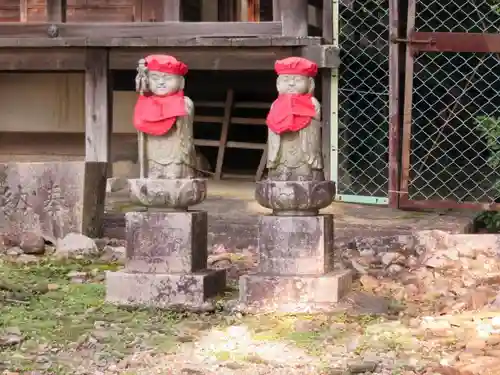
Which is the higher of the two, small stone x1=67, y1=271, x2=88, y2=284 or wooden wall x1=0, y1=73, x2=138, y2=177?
wooden wall x1=0, y1=73, x2=138, y2=177

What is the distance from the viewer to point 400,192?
23.3ft

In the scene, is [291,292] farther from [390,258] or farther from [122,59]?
[122,59]

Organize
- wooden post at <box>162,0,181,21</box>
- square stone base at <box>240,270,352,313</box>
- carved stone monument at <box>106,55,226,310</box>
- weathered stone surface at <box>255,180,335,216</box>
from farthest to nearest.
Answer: wooden post at <box>162,0,181,21</box> < carved stone monument at <box>106,55,226,310</box> < weathered stone surface at <box>255,180,335,216</box> < square stone base at <box>240,270,352,313</box>

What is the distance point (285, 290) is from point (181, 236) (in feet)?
2.34

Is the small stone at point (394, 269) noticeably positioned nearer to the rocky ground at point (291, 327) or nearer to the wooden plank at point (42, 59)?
the rocky ground at point (291, 327)

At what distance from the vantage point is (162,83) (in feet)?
16.0

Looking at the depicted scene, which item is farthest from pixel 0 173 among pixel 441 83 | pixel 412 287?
pixel 441 83

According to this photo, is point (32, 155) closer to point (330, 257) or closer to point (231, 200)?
point (231, 200)

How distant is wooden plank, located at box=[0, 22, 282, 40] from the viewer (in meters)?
8.05

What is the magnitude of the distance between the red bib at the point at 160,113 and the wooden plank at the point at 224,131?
16.7 ft

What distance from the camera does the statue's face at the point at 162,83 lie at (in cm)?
486

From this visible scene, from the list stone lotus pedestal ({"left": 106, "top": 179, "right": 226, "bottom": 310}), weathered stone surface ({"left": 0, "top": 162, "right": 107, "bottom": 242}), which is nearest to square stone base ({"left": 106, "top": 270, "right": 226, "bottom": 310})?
stone lotus pedestal ({"left": 106, "top": 179, "right": 226, "bottom": 310})

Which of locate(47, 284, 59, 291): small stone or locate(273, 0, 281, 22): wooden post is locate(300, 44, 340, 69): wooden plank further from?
locate(47, 284, 59, 291): small stone

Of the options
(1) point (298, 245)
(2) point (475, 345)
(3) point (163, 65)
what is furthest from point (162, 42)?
(2) point (475, 345)
